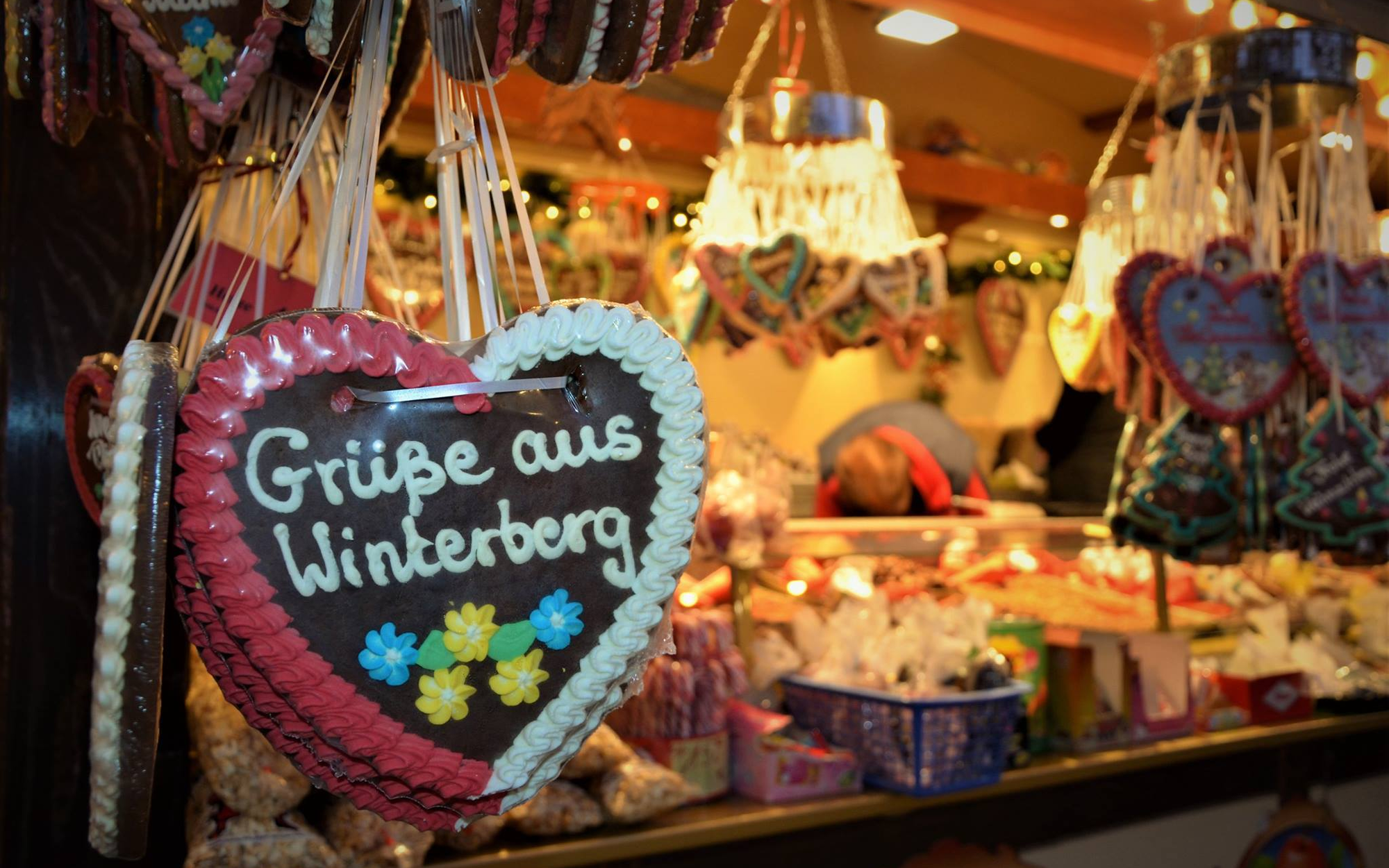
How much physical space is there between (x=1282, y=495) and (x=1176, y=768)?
820 mm

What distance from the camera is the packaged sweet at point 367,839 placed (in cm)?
142

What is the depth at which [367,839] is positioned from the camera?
1424mm

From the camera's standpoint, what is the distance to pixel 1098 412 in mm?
6289

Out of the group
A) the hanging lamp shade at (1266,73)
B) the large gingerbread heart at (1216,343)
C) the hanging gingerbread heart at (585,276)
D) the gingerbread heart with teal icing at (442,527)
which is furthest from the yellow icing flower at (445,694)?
the hanging gingerbread heart at (585,276)

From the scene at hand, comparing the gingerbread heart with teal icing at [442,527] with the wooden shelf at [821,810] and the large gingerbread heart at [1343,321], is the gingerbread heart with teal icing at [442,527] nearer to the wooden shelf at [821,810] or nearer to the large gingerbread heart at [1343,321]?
the wooden shelf at [821,810]

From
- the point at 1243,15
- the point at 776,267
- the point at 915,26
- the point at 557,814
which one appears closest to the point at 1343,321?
the point at 1243,15

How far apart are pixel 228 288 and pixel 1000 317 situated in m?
6.37

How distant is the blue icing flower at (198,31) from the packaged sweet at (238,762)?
76 cm

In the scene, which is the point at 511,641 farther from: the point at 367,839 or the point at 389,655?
the point at 367,839

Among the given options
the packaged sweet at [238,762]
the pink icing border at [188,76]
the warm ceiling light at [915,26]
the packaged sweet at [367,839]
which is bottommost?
the packaged sweet at [367,839]

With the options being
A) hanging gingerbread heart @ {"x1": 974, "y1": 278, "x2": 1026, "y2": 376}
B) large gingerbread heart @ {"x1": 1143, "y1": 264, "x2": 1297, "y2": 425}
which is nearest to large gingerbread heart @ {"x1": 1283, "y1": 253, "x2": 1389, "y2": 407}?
large gingerbread heart @ {"x1": 1143, "y1": 264, "x2": 1297, "y2": 425}

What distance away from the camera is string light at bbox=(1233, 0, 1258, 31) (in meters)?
2.55

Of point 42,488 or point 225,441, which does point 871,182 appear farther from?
point 225,441

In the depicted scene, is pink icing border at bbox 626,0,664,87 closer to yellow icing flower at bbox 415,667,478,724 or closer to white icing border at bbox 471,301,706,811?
white icing border at bbox 471,301,706,811
